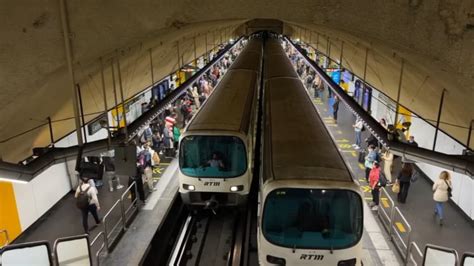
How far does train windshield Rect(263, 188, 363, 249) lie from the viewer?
5.32 metres

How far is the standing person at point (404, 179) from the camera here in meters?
9.78

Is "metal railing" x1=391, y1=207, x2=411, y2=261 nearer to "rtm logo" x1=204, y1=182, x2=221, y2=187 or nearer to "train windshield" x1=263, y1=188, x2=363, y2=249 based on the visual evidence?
"train windshield" x1=263, y1=188, x2=363, y2=249

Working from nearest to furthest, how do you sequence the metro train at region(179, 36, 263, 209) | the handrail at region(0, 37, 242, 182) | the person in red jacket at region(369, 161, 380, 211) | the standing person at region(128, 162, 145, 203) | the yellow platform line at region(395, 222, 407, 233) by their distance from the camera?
1. the handrail at region(0, 37, 242, 182)
2. the metro train at region(179, 36, 263, 209)
3. the yellow platform line at region(395, 222, 407, 233)
4. the person in red jacket at region(369, 161, 380, 211)
5. the standing person at region(128, 162, 145, 203)

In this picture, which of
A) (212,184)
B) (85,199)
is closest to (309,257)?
(212,184)

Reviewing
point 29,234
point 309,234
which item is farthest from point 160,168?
point 309,234

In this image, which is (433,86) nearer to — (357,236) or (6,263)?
(357,236)

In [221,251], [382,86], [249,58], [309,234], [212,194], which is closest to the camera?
[309,234]

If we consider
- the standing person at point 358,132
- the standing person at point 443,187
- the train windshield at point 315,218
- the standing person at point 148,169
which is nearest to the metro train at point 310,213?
the train windshield at point 315,218

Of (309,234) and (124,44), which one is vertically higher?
(124,44)

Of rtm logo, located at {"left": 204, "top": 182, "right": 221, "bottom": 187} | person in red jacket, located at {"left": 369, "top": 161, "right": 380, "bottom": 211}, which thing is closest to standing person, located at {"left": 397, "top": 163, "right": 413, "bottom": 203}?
person in red jacket, located at {"left": 369, "top": 161, "right": 380, "bottom": 211}

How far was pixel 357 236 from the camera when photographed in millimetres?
5414

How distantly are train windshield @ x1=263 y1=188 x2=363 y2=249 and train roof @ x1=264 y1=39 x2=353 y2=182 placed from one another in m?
0.26

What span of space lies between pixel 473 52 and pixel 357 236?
10.2 ft

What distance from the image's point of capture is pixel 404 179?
9.92 meters
